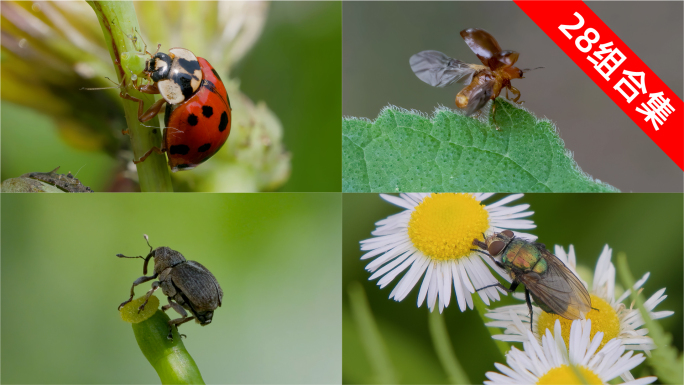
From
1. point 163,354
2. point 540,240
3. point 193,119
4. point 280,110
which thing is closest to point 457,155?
point 540,240

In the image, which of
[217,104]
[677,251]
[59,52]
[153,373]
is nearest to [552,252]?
[677,251]

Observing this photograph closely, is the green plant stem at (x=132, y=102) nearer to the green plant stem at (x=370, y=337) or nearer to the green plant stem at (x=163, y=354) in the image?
the green plant stem at (x=163, y=354)

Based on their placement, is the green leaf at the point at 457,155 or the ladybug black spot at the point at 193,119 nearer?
the ladybug black spot at the point at 193,119

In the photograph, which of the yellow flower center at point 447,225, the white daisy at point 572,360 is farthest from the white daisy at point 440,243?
the white daisy at point 572,360

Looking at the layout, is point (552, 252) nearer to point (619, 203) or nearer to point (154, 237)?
point (619, 203)

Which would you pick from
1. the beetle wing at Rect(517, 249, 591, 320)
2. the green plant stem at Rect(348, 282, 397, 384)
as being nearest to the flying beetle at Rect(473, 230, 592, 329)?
the beetle wing at Rect(517, 249, 591, 320)

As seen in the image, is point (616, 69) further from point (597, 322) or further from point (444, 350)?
point (444, 350)
